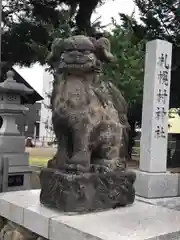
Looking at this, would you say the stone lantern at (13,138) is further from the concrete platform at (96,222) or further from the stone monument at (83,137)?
the stone monument at (83,137)

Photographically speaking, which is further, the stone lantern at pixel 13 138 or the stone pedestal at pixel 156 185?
the stone lantern at pixel 13 138

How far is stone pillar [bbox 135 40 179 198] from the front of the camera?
4793mm

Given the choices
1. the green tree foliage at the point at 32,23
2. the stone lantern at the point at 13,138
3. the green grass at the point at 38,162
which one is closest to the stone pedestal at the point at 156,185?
the stone lantern at the point at 13,138

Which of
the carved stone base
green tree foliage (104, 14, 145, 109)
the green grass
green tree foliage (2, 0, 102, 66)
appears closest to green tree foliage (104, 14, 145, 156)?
green tree foliage (104, 14, 145, 109)

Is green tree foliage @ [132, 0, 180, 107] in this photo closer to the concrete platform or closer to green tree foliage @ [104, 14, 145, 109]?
green tree foliage @ [104, 14, 145, 109]

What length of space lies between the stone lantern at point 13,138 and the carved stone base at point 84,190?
2726 millimetres

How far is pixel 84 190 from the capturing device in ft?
8.29

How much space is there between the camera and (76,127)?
8.54 ft

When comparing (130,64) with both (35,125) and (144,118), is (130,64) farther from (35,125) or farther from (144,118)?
(35,125)

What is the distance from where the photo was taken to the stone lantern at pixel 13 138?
5387 millimetres

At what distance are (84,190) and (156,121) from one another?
8.44 ft

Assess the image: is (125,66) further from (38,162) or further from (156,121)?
(38,162)

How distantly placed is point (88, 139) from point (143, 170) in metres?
2.45

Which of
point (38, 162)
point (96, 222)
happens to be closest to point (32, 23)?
point (38, 162)
